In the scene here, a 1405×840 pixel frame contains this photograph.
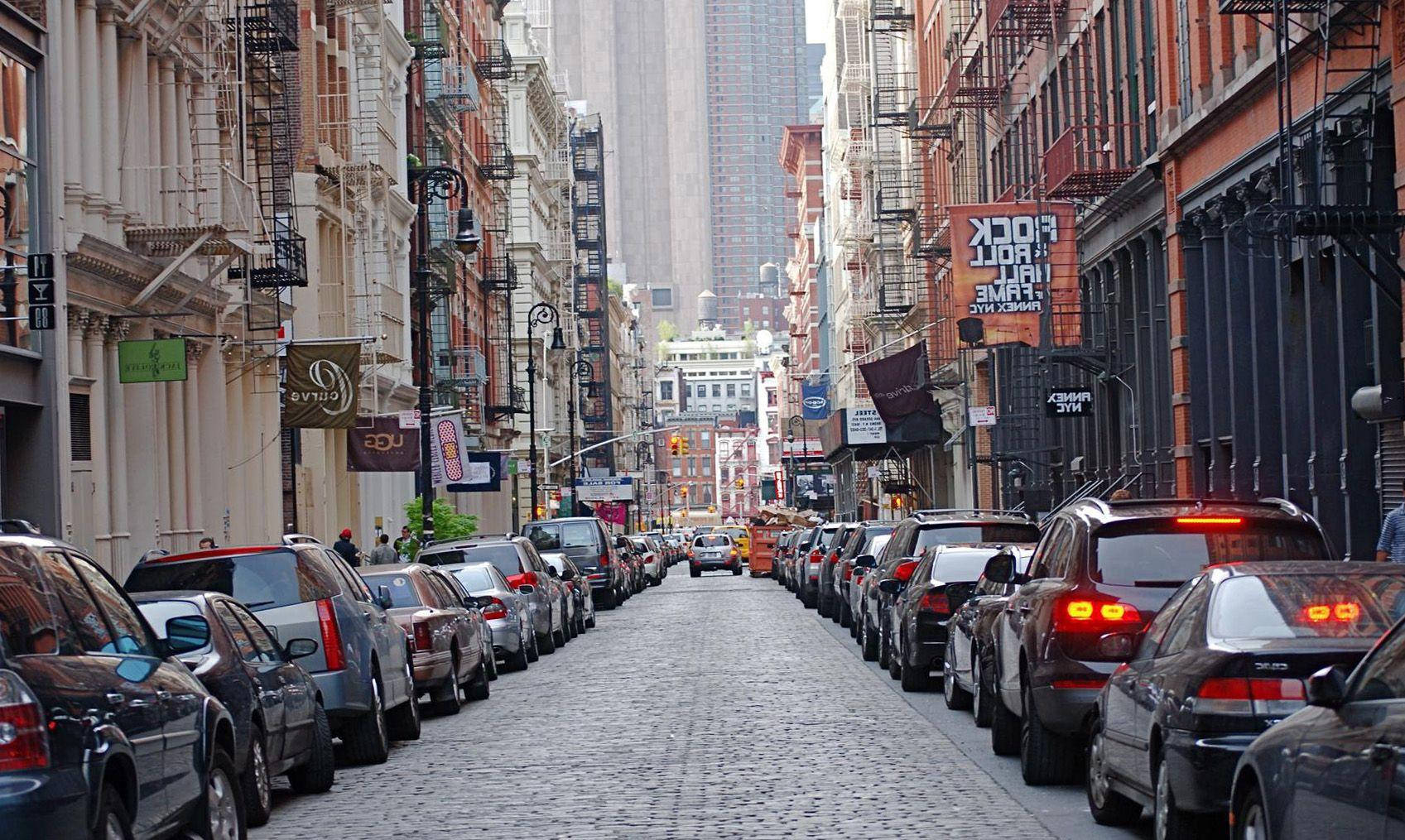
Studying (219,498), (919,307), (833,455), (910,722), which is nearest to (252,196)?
(219,498)

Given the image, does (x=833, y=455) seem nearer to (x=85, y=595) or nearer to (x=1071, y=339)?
(x=1071, y=339)

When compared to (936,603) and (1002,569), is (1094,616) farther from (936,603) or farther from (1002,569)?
(936,603)

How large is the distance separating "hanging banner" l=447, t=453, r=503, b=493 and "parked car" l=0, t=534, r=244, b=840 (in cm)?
3749

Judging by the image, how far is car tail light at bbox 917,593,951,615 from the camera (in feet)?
66.1

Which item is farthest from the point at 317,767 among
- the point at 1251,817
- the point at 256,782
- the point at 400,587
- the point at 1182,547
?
the point at 1251,817

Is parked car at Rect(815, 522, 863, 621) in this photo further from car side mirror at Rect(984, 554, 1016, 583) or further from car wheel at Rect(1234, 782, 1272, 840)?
car wheel at Rect(1234, 782, 1272, 840)

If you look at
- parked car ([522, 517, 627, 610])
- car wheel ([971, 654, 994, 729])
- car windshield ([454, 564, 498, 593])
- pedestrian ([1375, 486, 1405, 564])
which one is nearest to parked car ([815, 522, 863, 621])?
parked car ([522, 517, 627, 610])

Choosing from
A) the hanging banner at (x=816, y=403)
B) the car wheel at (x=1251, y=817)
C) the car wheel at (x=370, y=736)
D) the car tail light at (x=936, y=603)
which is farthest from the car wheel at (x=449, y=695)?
the hanging banner at (x=816, y=403)

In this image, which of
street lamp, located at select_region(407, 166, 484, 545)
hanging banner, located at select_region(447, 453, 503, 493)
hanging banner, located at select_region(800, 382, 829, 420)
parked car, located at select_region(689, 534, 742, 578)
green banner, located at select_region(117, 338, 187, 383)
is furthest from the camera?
hanging banner, located at select_region(800, 382, 829, 420)

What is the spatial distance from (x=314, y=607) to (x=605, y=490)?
76338mm

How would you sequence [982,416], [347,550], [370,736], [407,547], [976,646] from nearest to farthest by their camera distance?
[370,736] → [976,646] → [347,550] → [407,547] → [982,416]

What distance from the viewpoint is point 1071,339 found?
42.7 meters

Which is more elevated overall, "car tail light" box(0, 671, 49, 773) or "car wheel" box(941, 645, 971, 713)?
"car tail light" box(0, 671, 49, 773)

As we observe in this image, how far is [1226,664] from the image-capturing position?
30.9 feet
